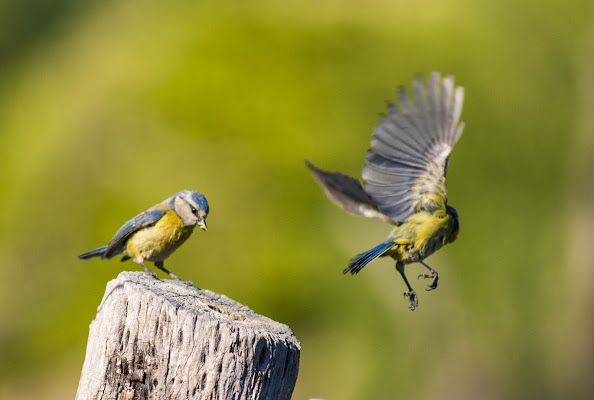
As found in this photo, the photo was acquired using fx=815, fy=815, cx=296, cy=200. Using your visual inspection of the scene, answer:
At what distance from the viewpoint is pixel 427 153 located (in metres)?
4.82

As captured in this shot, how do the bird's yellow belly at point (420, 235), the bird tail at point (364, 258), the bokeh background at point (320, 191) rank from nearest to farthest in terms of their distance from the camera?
1. the bird tail at point (364, 258)
2. the bird's yellow belly at point (420, 235)
3. the bokeh background at point (320, 191)

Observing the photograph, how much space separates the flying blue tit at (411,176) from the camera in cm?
469

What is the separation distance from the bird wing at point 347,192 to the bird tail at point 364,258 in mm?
245

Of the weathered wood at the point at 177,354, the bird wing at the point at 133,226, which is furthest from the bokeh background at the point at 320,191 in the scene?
the weathered wood at the point at 177,354

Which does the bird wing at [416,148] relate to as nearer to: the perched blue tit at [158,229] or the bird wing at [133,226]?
the perched blue tit at [158,229]

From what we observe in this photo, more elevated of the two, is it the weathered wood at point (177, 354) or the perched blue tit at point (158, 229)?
the perched blue tit at point (158, 229)

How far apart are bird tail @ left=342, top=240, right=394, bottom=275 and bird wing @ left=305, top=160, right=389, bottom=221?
0.80 feet

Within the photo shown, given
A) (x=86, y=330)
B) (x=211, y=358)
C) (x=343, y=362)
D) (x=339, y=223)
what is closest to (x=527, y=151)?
(x=339, y=223)

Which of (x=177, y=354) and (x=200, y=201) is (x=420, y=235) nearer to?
(x=200, y=201)

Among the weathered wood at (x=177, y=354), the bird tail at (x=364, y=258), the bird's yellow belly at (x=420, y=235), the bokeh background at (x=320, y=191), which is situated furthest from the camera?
the bokeh background at (x=320, y=191)

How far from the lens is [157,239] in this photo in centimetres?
473

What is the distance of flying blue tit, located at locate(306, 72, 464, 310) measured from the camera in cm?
469

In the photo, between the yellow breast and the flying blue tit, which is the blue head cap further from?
the yellow breast

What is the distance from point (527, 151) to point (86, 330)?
474 centimetres
